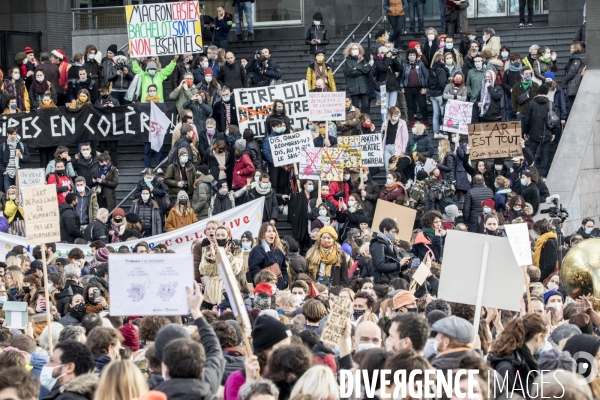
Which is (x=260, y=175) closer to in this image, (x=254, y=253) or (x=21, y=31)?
(x=254, y=253)

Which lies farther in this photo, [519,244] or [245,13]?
[245,13]

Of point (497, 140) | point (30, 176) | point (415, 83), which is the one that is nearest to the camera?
point (30, 176)

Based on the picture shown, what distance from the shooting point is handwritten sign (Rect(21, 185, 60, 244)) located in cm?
1300

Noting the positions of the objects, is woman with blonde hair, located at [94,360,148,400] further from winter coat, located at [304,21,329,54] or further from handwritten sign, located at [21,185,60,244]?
winter coat, located at [304,21,329,54]

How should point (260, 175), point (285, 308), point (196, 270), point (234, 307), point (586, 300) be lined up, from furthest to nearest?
point (260, 175) < point (196, 270) < point (285, 308) < point (586, 300) < point (234, 307)

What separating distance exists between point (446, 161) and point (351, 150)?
1.49 metres

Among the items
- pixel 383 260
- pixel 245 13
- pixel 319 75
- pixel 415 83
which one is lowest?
pixel 383 260

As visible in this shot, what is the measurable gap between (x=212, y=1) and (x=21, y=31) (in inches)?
172

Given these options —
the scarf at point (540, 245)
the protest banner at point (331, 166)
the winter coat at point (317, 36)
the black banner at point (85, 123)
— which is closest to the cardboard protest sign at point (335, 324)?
the scarf at point (540, 245)

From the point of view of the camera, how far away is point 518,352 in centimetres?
863

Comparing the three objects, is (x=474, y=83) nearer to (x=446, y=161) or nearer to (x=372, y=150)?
(x=446, y=161)

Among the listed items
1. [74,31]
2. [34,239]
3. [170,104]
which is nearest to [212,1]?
[74,31]

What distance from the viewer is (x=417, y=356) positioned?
7.45 metres

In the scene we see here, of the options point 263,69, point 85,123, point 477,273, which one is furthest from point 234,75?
point 477,273
